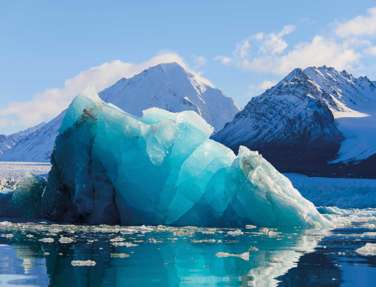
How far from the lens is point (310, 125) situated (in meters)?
120

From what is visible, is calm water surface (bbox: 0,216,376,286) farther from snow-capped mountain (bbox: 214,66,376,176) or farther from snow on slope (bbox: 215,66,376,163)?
snow on slope (bbox: 215,66,376,163)

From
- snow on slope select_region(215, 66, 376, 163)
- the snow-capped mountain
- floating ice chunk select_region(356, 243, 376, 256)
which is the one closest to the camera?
floating ice chunk select_region(356, 243, 376, 256)

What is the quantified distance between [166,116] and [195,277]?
43.2 ft

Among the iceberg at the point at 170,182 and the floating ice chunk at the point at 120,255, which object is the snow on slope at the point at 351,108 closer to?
the iceberg at the point at 170,182

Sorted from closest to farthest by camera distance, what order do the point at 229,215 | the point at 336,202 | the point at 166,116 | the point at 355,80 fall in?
the point at 229,215 → the point at 166,116 → the point at 336,202 → the point at 355,80

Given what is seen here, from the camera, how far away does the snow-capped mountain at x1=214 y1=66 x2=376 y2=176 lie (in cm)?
9775

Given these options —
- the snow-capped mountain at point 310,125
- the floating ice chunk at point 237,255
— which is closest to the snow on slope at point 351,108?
the snow-capped mountain at point 310,125

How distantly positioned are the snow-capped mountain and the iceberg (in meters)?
63.3

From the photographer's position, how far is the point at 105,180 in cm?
2353

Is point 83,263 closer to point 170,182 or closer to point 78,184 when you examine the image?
point 170,182

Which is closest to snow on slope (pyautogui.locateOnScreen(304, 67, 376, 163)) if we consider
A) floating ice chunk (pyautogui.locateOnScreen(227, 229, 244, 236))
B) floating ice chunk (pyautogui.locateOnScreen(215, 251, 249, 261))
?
floating ice chunk (pyautogui.locateOnScreen(227, 229, 244, 236))

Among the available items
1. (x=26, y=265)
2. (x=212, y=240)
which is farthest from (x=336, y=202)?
(x=26, y=265)

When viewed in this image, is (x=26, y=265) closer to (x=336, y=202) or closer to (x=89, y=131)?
(x=89, y=131)

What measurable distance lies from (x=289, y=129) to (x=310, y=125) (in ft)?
23.5
